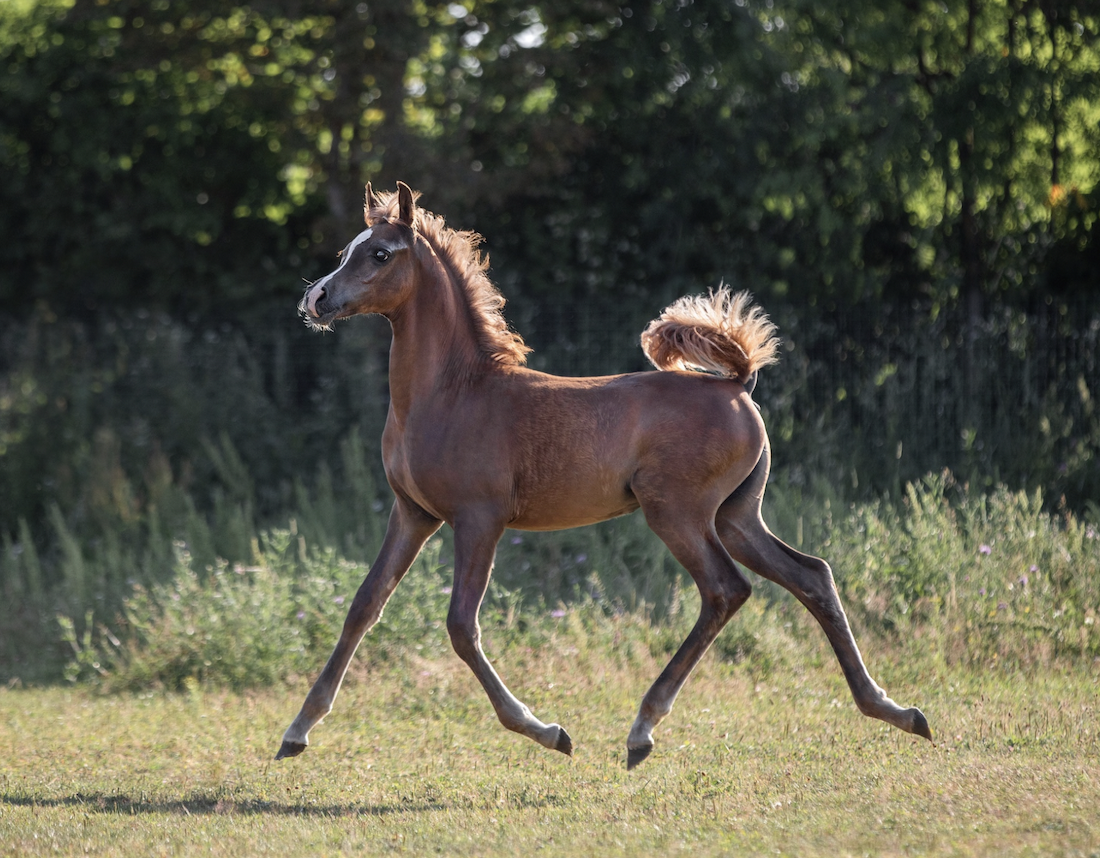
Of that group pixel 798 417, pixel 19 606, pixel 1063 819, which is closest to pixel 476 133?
pixel 798 417

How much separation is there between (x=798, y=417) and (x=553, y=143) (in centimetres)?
403

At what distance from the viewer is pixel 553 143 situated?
1368 cm

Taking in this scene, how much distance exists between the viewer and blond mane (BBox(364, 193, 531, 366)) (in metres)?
5.50

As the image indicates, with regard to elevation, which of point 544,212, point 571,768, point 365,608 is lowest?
point 571,768

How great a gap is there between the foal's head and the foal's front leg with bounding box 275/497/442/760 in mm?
902

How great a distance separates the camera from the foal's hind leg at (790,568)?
535 cm

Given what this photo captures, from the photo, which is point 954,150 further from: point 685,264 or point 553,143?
point 553,143

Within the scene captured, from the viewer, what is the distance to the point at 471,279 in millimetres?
5562

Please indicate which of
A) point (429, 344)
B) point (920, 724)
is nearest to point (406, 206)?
point (429, 344)

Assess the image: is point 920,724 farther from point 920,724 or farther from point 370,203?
point 370,203

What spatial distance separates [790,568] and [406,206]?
2288 mm

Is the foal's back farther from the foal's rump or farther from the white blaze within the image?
the white blaze

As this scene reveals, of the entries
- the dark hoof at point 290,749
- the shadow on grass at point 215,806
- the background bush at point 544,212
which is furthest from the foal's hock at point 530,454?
the background bush at point 544,212

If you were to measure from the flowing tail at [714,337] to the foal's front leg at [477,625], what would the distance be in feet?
3.84
